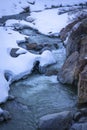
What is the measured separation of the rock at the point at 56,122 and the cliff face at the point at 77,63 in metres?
1.56

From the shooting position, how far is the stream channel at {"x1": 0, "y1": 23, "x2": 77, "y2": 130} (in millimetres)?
10008

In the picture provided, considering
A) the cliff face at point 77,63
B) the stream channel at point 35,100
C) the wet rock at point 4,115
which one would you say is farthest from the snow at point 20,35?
the cliff face at point 77,63

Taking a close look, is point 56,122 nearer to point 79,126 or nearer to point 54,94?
point 79,126

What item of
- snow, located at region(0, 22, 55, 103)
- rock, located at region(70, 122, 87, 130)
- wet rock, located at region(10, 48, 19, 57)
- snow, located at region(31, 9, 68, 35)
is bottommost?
snow, located at region(31, 9, 68, 35)

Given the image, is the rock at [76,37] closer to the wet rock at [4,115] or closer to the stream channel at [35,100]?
the stream channel at [35,100]

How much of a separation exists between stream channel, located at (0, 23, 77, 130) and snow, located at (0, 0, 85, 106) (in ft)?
1.60

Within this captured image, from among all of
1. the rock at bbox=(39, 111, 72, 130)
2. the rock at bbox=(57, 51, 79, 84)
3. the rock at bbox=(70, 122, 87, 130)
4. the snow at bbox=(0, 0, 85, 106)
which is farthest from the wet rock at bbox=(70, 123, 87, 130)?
the rock at bbox=(57, 51, 79, 84)

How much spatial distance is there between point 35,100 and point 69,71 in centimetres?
228

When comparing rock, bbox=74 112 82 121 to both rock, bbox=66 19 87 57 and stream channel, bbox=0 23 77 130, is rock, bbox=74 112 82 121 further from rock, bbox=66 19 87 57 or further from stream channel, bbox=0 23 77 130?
rock, bbox=66 19 87 57

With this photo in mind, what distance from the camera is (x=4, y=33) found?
20016 millimetres

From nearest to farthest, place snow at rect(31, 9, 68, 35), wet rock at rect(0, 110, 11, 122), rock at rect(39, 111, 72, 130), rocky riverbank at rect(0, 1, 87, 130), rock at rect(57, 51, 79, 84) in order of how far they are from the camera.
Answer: rock at rect(39, 111, 72, 130) → rocky riverbank at rect(0, 1, 87, 130) → wet rock at rect(0, 110, 11, 122) → rock at rect(57, 51, 79, 84) → snow at rect(31, 9, 68, 35)

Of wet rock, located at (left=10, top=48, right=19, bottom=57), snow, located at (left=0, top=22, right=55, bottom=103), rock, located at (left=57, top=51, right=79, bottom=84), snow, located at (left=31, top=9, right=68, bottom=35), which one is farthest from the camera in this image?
snow, located at (left=31, top=9, right=68, bottom=35)

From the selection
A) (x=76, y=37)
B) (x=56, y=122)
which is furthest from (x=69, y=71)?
(x=56, y=122)

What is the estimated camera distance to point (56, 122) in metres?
9.38
